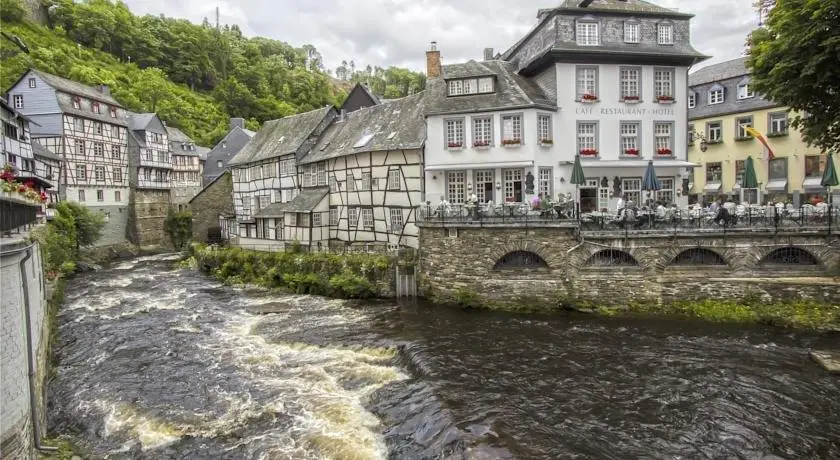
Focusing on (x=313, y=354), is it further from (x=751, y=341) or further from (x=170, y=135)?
(x=170, y=135)

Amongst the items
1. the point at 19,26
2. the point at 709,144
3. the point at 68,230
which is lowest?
the point at 68,230

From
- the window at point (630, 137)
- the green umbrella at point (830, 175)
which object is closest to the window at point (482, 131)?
the window at point (630, 137)

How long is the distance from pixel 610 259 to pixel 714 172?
19.7m

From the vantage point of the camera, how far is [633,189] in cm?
2469

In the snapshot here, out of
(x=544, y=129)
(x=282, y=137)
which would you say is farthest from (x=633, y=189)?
(x=282, y=137)

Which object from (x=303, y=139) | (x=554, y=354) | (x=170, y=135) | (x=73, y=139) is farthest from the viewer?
(x=170, y=135)

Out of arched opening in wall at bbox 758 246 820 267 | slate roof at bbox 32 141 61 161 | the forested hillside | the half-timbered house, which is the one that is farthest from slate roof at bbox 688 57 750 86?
the forested hillside

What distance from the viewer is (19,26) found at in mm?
70688

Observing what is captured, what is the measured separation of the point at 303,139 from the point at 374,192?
882 centimetres

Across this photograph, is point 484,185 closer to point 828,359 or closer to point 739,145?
point 828,359

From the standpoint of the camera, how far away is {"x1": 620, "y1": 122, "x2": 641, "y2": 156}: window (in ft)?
79.4

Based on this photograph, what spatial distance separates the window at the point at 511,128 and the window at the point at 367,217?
320 inches

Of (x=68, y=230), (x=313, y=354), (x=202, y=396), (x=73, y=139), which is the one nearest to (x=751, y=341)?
A: (x=313, y=354)

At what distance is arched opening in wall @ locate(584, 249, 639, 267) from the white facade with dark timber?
38.5 metres
